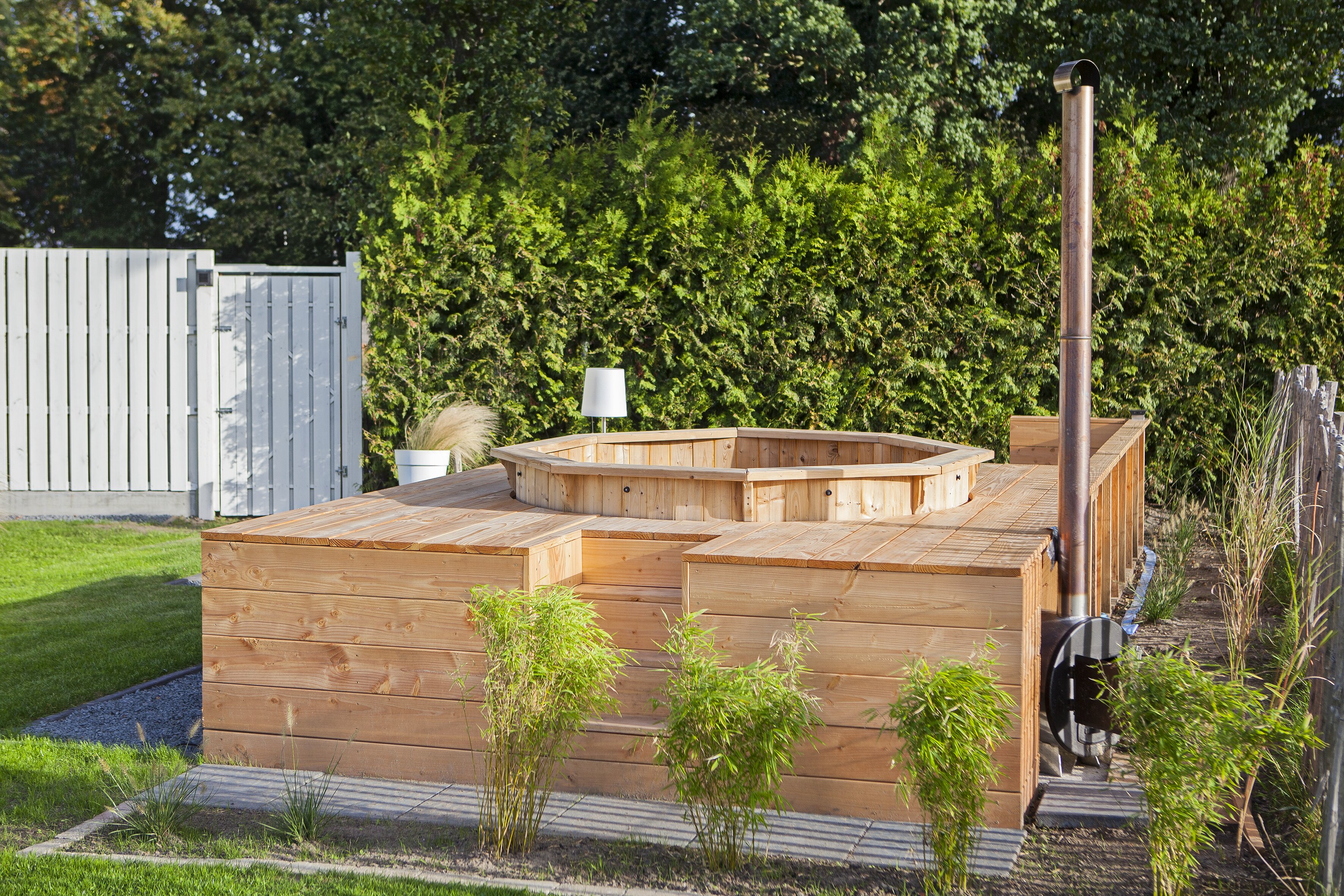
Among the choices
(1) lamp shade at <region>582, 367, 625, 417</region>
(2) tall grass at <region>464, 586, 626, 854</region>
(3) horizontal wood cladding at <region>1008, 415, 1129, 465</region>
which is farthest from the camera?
(1) lamp shade at <region>582, 367, 625, 417</region>

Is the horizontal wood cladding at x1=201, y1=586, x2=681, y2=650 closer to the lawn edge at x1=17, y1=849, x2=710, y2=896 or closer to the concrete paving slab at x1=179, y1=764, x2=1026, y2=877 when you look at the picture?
the concrete paving slab at x1=179, y1=764, x2=1026, y2=877

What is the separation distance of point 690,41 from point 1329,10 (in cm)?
651

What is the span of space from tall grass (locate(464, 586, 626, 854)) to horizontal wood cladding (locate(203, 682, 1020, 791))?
0.71 ft

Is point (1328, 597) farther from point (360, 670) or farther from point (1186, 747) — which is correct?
point (360, 670)

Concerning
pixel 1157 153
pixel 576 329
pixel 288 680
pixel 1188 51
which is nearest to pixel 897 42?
pixel 1188 51

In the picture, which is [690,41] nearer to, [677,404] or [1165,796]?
[677,404]

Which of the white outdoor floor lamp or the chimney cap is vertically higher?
the chimney cap

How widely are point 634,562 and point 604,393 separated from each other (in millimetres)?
4044

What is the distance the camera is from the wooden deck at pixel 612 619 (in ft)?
10.1

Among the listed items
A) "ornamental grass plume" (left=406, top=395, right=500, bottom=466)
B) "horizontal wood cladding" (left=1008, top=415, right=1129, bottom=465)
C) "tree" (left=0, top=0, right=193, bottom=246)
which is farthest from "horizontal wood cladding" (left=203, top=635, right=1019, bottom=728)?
"tree" (left=0, top=0, right=193, bottom=246)

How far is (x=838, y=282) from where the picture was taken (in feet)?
27.3

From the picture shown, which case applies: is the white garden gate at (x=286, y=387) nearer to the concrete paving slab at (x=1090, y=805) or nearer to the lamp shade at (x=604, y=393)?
the lamp shade at (x=604, y=393)

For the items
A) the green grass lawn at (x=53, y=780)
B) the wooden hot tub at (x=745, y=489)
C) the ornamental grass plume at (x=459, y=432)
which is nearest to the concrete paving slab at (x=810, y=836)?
the wooden hot tub at (x=745, y=489)

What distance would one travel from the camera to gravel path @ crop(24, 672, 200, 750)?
13.1ft
